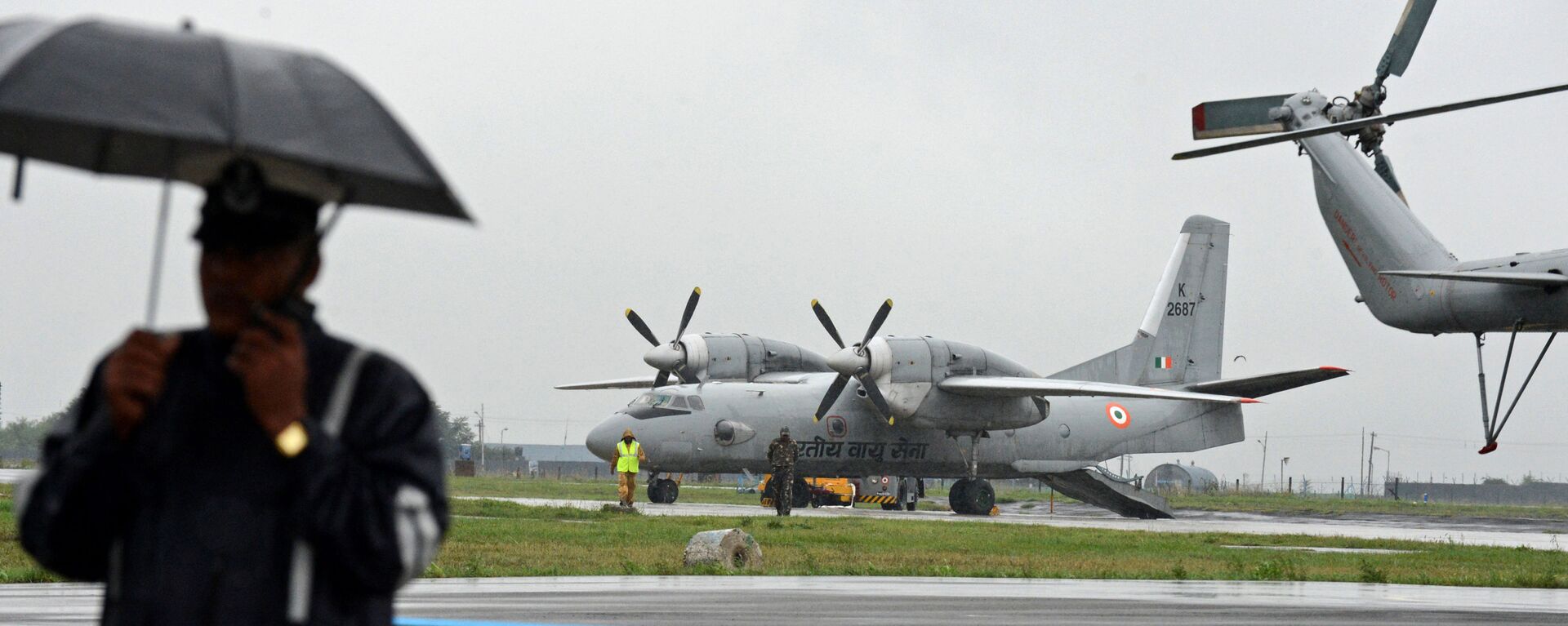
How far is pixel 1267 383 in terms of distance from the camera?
112ft

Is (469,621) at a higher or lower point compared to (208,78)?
Answer: lower

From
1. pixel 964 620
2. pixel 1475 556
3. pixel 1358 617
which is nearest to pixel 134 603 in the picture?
pixel 964 620

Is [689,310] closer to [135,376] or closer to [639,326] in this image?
[639,326]

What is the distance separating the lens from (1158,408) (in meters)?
37.2

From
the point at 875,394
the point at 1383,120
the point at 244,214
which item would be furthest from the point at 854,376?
the point at 244,214

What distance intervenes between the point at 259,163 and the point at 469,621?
20.0 ft

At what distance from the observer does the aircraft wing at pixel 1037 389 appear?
32000 millimetres

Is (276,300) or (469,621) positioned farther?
(469,621)

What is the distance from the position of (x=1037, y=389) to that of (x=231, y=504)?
30.0m

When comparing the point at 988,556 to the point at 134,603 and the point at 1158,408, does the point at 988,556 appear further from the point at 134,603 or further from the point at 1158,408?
the point at 1158,408

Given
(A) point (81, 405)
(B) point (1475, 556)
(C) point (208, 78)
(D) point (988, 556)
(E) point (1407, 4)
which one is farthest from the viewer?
(E) point (1407, 4)

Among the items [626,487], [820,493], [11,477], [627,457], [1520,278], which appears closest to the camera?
[1520,278]

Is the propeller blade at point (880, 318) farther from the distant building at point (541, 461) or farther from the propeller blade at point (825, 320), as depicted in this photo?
the distant building at point (541, 461)

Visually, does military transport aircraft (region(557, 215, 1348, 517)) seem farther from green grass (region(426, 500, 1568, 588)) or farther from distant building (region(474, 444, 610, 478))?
distant building (region(474, 444, 610, 478))
